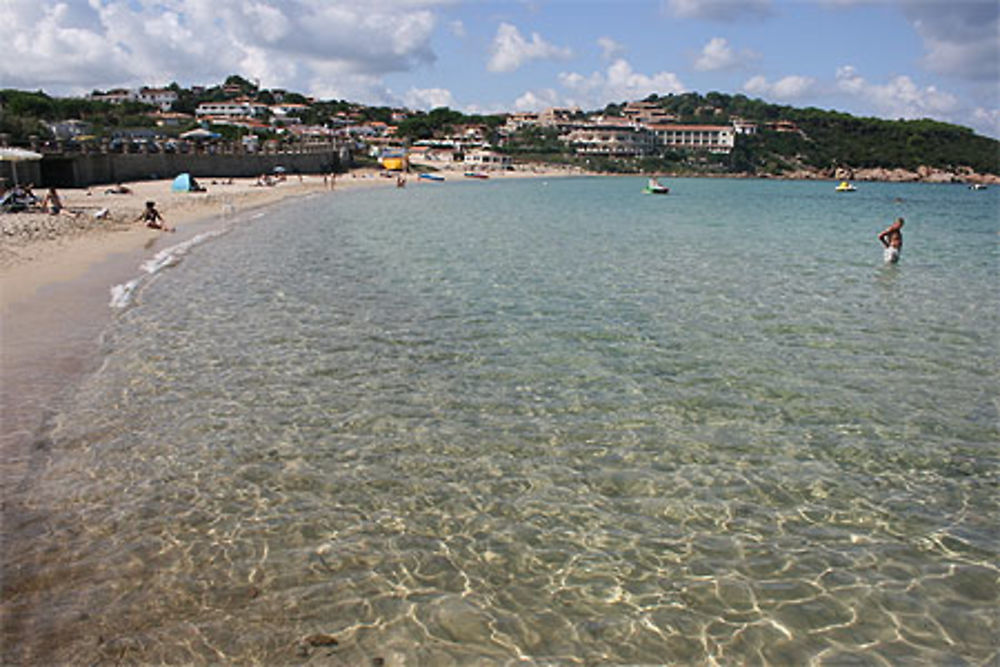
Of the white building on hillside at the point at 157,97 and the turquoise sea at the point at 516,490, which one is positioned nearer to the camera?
the turquoise sea at the point at 516,490

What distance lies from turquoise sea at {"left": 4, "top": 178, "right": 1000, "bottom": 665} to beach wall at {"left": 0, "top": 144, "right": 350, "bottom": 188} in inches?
1221

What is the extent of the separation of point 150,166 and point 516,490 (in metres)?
56.6

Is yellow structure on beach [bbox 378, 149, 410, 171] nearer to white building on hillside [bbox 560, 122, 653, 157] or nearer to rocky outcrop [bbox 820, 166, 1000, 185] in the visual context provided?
white building on hillside [bbox 560, 122, 653, 157]

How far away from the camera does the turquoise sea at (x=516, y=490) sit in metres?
4.94

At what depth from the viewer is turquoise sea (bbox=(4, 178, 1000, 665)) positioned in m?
4.94

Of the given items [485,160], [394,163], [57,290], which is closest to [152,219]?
[57,290]

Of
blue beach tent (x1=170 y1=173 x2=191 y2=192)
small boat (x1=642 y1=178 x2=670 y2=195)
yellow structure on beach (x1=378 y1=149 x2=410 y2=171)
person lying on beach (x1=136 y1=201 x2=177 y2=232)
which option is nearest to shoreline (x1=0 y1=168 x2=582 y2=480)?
person lying on beach (x1=136 y1=201 x2=177 y2=232)

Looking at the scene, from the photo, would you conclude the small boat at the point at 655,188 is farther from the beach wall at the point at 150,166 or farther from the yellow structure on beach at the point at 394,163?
the yellow structure on beach at the point at 394,163

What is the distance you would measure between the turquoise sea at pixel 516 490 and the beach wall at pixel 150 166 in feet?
102

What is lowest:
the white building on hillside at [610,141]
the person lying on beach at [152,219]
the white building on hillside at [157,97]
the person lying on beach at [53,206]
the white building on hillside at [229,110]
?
the person lying on beach at [152,219]

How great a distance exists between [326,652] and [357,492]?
2337 millimetres

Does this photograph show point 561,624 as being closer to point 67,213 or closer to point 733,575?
point 733,575

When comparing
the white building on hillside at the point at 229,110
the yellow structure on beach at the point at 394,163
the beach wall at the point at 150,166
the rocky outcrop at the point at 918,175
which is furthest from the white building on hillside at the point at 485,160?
the rocky outcrop at the point at 918,175

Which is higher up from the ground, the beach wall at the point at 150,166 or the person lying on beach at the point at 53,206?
the beach wall at the point at 150,166
